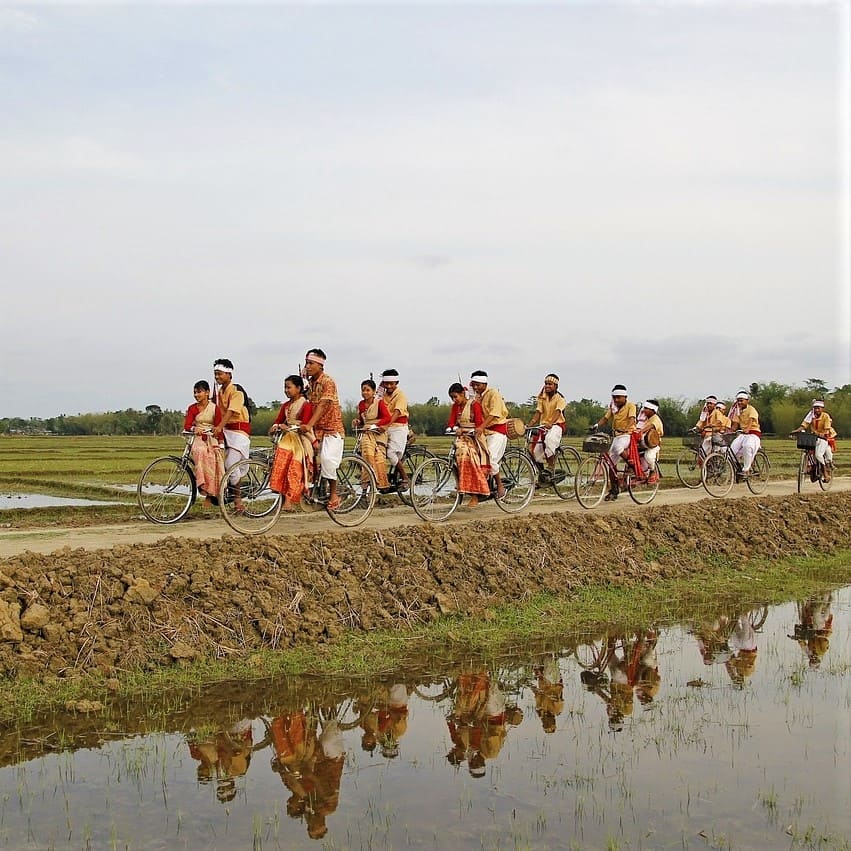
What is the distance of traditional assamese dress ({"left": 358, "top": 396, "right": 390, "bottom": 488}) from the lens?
1205cm

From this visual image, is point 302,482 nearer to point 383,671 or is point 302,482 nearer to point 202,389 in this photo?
point 202,389

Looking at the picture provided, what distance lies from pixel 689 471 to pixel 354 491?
15.8 meters

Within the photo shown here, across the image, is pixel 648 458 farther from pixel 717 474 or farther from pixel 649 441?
pixel 717 474

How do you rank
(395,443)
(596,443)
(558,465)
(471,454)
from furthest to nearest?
(558,465), (596,443), (471,454), (395,443)

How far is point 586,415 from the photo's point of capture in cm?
5831

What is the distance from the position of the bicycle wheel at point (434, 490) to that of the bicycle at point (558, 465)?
1635 millimetres

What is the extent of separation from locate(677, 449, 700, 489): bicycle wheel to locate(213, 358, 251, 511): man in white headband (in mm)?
9076

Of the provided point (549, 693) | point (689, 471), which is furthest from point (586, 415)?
point (549, 693)

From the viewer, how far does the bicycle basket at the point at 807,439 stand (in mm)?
17844

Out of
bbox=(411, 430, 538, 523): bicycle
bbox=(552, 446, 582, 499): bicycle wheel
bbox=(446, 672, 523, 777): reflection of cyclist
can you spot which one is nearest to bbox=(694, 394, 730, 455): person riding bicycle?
bbox=(552, 446, 582, 499): bicycle wheel

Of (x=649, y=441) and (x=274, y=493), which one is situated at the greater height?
(x=649, y=441)

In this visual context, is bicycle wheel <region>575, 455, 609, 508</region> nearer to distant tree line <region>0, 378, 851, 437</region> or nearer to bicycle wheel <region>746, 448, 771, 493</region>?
bicycle wheel <region>746, 448, 771, 493</region>

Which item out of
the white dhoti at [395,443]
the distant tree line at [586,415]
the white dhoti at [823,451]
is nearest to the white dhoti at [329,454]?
the white dhoti at [395,443]

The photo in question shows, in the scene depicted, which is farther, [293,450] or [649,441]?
[649,441]
